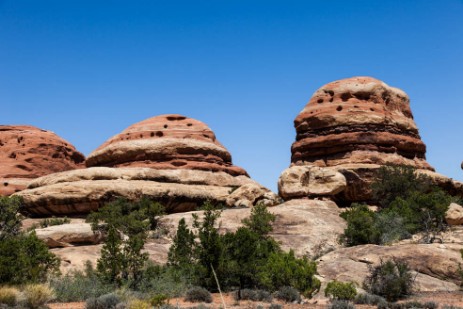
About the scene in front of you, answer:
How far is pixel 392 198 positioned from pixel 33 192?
24309 mm

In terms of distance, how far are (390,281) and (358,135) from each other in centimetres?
2397

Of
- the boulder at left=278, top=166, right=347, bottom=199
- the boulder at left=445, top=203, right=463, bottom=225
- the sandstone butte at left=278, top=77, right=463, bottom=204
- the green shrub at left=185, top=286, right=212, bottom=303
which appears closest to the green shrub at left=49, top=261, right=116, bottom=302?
the green shrub at left=185, top=286, right=212, bottom=303

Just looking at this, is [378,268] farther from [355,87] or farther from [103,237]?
[355,87]

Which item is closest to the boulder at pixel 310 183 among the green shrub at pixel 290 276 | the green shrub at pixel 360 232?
the green shrub at pixel 360 232

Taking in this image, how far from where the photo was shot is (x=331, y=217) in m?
28.9

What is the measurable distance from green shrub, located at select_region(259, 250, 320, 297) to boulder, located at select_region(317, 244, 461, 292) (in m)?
1.98

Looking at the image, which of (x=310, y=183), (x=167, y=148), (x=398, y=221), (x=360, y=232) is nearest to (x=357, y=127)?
(x=310, y=183)

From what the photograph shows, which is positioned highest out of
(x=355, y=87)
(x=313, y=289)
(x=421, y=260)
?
(x=355, y=87)

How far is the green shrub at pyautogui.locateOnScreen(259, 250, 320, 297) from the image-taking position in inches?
674

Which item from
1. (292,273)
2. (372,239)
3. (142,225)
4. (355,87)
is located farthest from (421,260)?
(355,87)

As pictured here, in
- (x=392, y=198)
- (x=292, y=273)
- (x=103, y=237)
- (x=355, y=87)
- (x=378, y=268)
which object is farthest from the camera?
(x=355, y=87)

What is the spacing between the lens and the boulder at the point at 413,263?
19.2 m

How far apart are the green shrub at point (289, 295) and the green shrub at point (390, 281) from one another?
3212 millimetres

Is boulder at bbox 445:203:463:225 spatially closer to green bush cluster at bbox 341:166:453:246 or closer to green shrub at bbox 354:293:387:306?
green bush cluster at bbox 341:166:453:246
